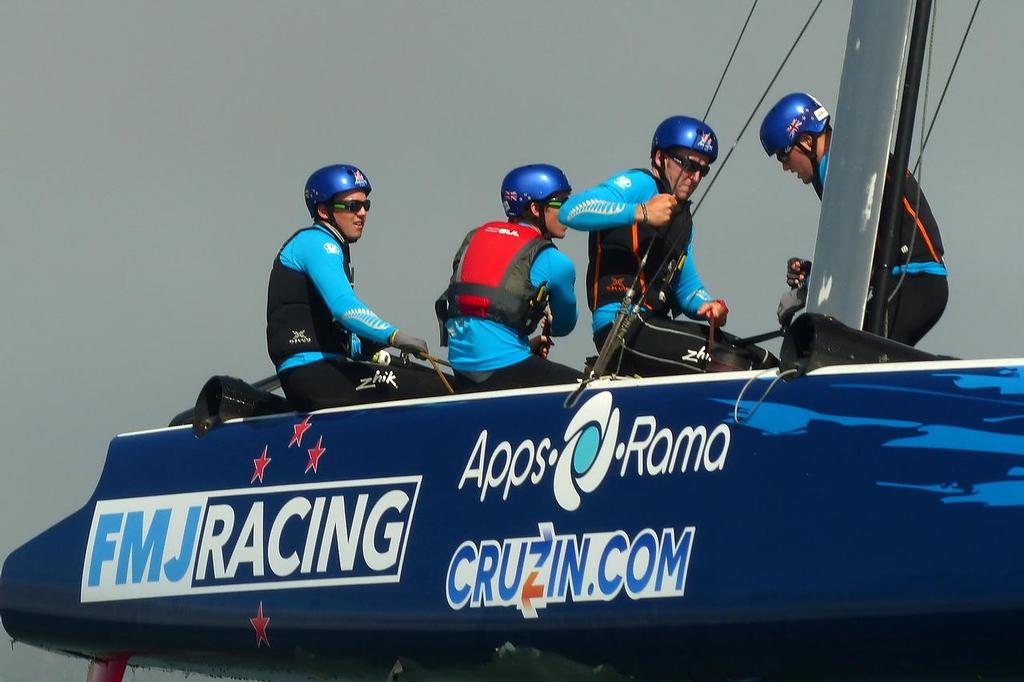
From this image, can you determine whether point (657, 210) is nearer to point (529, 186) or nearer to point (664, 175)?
point (664, 175)

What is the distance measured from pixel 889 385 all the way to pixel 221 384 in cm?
344

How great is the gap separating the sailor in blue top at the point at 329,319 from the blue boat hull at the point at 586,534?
225 millimetres

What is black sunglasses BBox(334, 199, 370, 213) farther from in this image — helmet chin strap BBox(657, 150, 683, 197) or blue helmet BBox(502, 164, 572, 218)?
helmet chin strap BBox(657, 150, 683, 197)

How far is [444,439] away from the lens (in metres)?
6.84

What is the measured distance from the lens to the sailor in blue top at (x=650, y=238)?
275 inches

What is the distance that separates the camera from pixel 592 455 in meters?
6.32

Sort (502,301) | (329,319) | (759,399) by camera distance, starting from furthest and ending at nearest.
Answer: (329,319), (502,301), (759,399)

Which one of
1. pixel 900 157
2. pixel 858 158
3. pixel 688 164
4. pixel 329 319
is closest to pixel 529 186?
pixel 688 164

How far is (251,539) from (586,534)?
1771 millimetres

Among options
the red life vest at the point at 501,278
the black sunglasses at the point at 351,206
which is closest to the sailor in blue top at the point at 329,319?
the black sunglasses at the point at 351,206

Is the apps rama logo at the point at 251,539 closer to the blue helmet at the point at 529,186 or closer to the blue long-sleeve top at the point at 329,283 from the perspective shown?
the blue long-sleeve top at the point at 329,283

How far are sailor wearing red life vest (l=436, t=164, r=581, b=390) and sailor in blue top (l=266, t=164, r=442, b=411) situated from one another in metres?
0.26

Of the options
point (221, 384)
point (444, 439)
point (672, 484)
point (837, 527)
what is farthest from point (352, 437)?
point (837, 527)

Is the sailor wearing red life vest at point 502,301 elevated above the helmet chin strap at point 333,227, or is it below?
below
